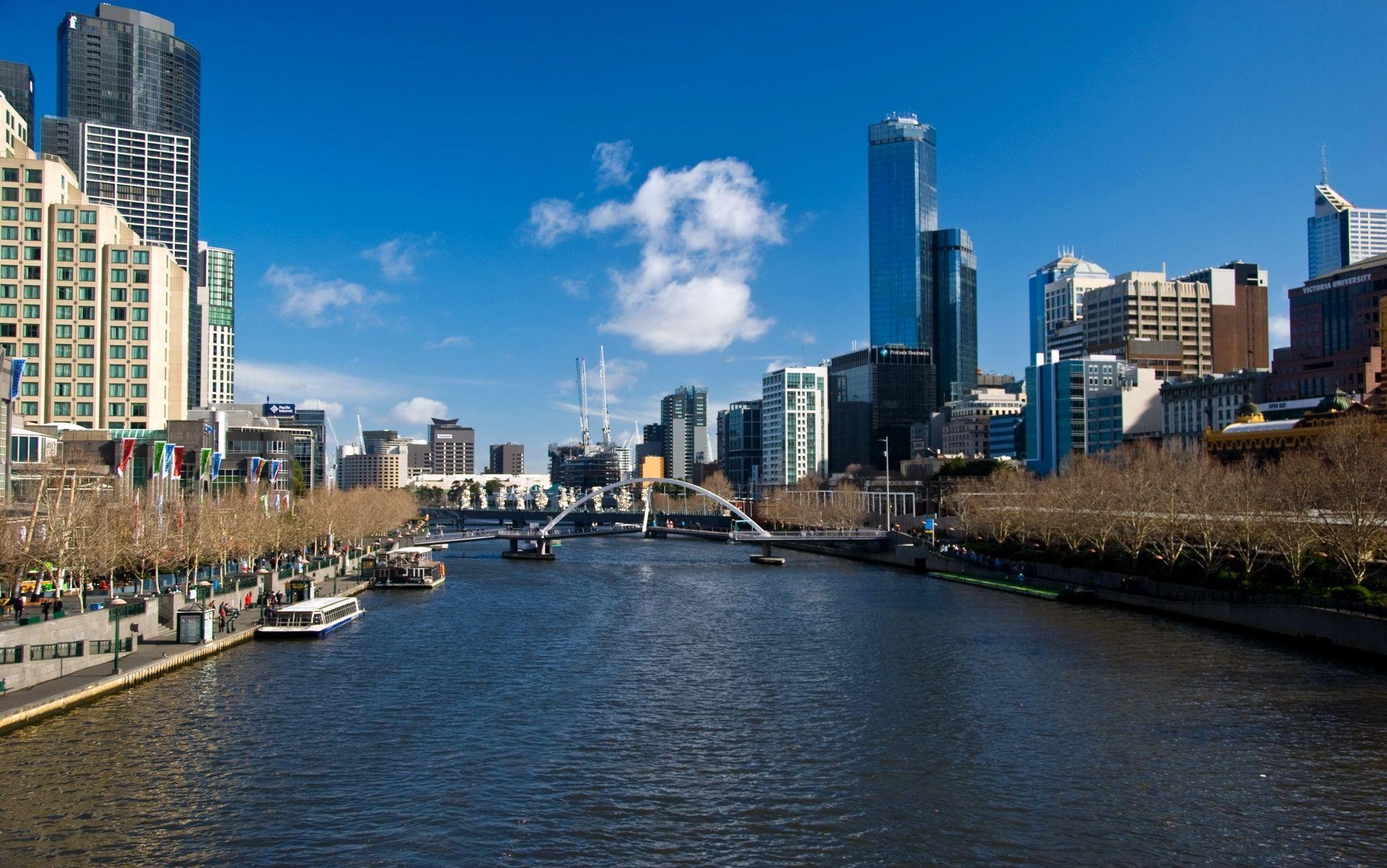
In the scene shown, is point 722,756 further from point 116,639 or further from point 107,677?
point 116,639

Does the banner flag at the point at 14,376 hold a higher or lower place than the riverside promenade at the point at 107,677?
higher

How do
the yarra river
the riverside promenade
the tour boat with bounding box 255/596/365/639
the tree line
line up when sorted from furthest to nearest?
the tree line → the tour boat with bounding box 255/596/365/639 → the riverside promenade → the yarra river

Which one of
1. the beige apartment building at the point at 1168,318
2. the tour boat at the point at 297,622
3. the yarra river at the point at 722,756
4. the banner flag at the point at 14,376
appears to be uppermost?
the beige apartment building at the point at 1168,318

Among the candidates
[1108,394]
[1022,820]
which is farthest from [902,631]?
[1108,394]

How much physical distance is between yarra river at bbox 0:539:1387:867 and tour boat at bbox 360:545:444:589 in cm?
3157

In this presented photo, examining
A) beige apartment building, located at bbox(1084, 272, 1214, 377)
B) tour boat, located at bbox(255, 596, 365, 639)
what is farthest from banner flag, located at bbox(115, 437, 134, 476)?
beige apartment building, located at bbox(1084, 272, 1214, 377)

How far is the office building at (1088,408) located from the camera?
15238 cm

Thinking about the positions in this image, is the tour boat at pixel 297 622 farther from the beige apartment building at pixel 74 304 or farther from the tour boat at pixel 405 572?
the beige apartment building at pixel 74 304

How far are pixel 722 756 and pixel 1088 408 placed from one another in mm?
134669

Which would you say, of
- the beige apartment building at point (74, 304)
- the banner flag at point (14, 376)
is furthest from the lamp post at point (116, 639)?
the beige apartment building at point (74, 304)

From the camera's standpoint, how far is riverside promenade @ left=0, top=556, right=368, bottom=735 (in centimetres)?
3484

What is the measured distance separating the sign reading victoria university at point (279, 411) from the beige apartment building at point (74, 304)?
88.3 meters

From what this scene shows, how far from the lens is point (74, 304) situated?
9200cm

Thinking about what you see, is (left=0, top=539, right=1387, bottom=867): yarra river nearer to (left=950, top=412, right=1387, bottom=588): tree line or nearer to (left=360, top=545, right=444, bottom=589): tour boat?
(left=950, top=412, right=1387, bottom=588): tree line
